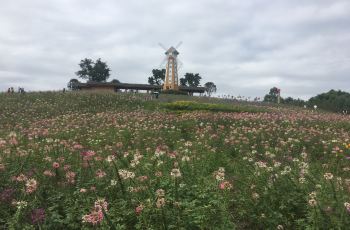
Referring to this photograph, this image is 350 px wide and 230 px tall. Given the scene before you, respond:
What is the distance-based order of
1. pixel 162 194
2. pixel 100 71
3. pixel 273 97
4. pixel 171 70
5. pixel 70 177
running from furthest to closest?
pixel 100 71
pixel 273 97
pixel 171 70
pixel 70 177
pixel 162 194

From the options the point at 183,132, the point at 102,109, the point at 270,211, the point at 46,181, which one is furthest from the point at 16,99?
the point at 270,211

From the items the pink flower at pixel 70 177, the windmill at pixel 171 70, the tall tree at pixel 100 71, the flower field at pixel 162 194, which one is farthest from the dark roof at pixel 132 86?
the pink flower at pixel 70 177

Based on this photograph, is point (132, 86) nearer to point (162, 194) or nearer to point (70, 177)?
point (70, 177)

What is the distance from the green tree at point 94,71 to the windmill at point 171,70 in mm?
24824

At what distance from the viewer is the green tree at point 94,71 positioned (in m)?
85.6

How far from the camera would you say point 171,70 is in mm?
60906

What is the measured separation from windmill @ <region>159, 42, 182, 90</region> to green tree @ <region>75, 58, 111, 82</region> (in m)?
24.8

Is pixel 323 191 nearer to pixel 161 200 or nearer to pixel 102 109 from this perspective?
pixel 161 200

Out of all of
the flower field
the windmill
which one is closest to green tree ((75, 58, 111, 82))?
the windmill

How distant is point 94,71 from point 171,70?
1157 inches

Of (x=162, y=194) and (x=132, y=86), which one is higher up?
(x=132, y=86)

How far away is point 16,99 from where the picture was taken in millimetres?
33469

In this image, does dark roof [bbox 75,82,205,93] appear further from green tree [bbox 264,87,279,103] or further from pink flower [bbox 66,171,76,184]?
pink flower [bbox 66,171,76,184]

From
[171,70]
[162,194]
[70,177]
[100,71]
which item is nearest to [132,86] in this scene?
[171,70]
